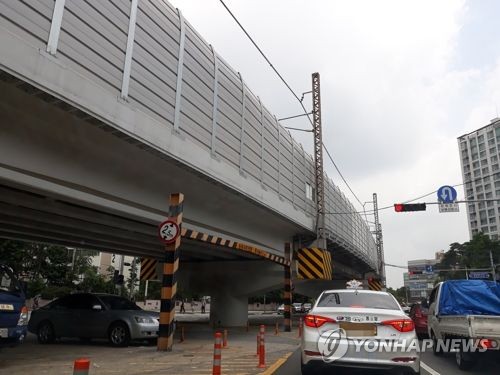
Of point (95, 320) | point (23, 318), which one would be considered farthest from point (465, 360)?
point (95, 320)

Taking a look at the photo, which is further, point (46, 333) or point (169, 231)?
point (46, 333)

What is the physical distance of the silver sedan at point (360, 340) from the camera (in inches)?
257

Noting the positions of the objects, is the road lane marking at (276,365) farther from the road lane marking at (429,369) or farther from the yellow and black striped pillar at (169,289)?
the road lane marking at (429,369)

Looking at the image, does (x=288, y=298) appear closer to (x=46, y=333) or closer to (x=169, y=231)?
(x=46, y=333)

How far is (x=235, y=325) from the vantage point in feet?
74.5

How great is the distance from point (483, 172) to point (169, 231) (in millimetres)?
134435

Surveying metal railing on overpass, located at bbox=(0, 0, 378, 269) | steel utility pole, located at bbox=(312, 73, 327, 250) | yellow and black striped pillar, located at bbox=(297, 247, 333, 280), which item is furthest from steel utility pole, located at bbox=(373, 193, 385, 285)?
metal railing on overpass, located at bbox=(0, 0, 378, 269)

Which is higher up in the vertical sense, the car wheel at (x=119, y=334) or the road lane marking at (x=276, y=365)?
the car wheel at (x=119, y=334)

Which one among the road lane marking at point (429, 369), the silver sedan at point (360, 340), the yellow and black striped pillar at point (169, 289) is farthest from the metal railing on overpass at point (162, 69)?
the road lane marking at point (429, 369)

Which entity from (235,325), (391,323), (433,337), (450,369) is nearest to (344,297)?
(391,323)

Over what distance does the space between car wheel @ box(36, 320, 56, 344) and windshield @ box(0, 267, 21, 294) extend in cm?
435

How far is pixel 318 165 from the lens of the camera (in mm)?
24141

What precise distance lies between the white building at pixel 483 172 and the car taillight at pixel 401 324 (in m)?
125

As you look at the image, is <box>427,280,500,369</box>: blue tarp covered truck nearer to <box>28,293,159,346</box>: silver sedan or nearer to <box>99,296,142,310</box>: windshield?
<box>28,293,159,346</box>: silver sedan
